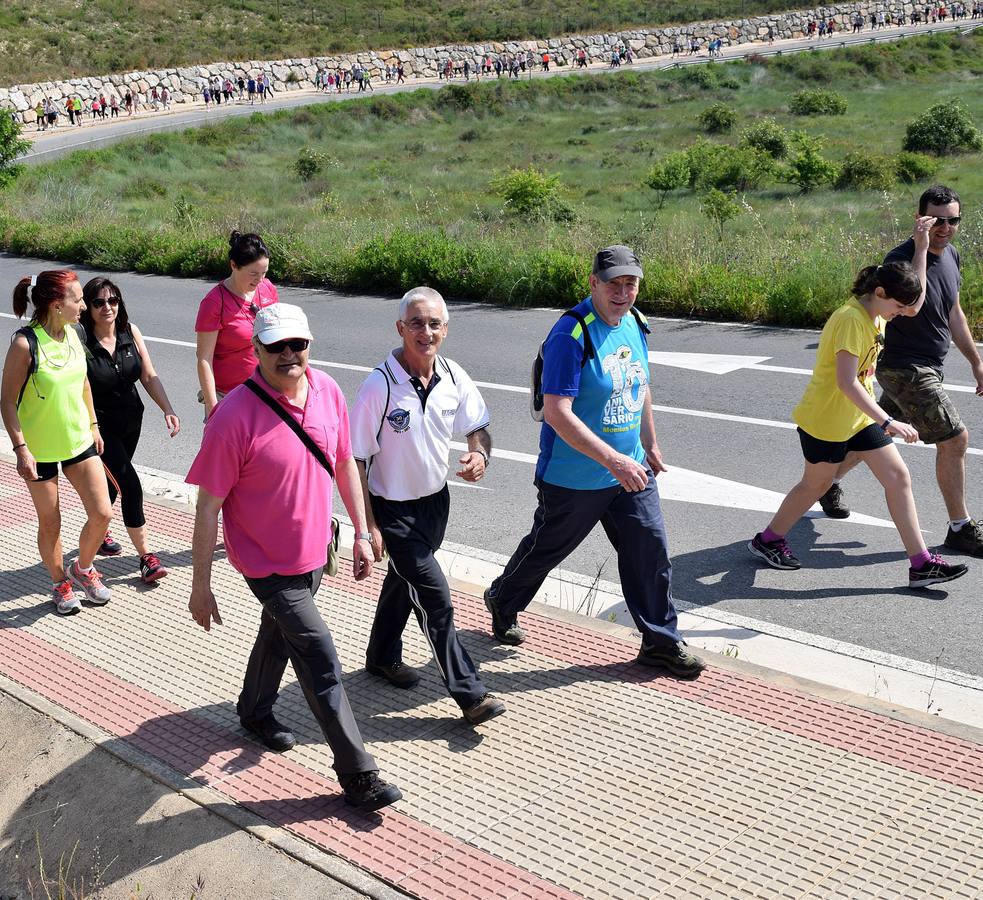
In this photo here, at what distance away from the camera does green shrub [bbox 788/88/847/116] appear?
59844mm

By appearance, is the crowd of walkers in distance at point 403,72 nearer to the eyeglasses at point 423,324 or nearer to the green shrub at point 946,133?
the green shrub at point 946,133

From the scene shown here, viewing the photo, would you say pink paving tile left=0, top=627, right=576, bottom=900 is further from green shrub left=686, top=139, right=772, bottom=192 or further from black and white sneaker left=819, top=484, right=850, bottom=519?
green shrub left=686, top=139, right=772, bottom=192

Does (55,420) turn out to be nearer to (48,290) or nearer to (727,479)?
(48,290)

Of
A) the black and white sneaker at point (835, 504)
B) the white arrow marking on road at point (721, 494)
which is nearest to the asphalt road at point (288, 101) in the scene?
the white arrow marking on road at point (721, 494)

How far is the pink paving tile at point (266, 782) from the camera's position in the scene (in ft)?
13.5

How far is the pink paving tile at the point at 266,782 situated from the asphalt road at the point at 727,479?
2781 millimetres

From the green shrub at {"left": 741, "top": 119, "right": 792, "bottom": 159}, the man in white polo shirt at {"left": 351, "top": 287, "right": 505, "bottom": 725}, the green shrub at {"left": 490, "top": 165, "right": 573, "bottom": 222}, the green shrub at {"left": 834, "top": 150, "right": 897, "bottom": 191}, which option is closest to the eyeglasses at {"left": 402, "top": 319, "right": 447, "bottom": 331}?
the man in white polo shirt at {"left": 351, "top": 287, "right": 505, "bottom": 725}

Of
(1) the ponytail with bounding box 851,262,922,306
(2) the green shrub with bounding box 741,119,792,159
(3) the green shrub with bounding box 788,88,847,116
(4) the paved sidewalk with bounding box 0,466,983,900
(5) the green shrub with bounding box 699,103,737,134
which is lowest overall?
(4) the paved sidewalk with bounding box 0,466,983,900

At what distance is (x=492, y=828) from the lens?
4.37m

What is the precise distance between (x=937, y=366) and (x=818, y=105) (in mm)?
56882

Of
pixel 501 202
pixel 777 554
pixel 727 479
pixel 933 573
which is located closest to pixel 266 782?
pixel 777 554

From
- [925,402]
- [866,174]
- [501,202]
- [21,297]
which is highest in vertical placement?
[866,174]

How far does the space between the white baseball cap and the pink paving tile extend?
1761 millimetres

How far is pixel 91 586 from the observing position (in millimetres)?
6602
